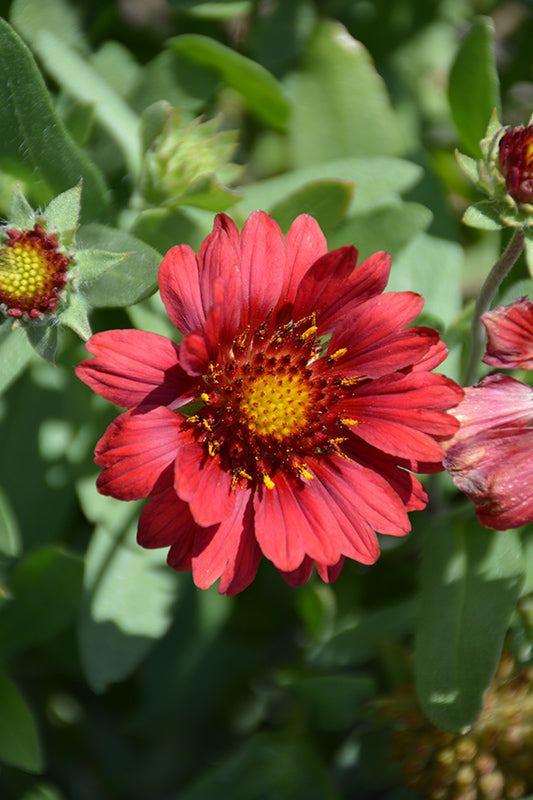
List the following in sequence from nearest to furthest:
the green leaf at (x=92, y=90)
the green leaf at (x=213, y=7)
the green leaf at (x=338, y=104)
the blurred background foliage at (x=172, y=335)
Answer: the blurred background foliage at (x=172, y=335)
the green leaf at (x=92, y=90)
the green leaf at (x=213, y=7)
the green leaf at (x=338, y=104)

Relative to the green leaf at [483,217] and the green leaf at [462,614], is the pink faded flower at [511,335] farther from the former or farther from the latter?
the green leaf at [462,614]

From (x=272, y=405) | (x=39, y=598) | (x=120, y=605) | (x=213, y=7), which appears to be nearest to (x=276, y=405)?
(x=272, y=405)

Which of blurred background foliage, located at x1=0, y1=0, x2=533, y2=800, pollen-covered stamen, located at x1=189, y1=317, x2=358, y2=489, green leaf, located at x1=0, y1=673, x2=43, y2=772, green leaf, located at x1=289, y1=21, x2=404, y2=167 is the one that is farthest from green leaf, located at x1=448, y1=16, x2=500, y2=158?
green leaf, located at x1=0, y1=673, x2=43, y2=772

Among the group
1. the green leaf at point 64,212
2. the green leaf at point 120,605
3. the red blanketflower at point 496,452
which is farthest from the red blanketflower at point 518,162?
the green leaf at point 120,605

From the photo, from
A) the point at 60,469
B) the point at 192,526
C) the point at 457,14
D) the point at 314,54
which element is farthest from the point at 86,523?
the point at 457,14

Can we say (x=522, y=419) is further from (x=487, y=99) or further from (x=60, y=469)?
(x=60, y=469)

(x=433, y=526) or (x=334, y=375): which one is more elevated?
(x=334, y=375)

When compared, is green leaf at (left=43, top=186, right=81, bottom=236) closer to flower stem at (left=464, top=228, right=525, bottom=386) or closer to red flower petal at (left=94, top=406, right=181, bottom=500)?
red flower petal at (left=94, top=406, right=181, bottom=500)
